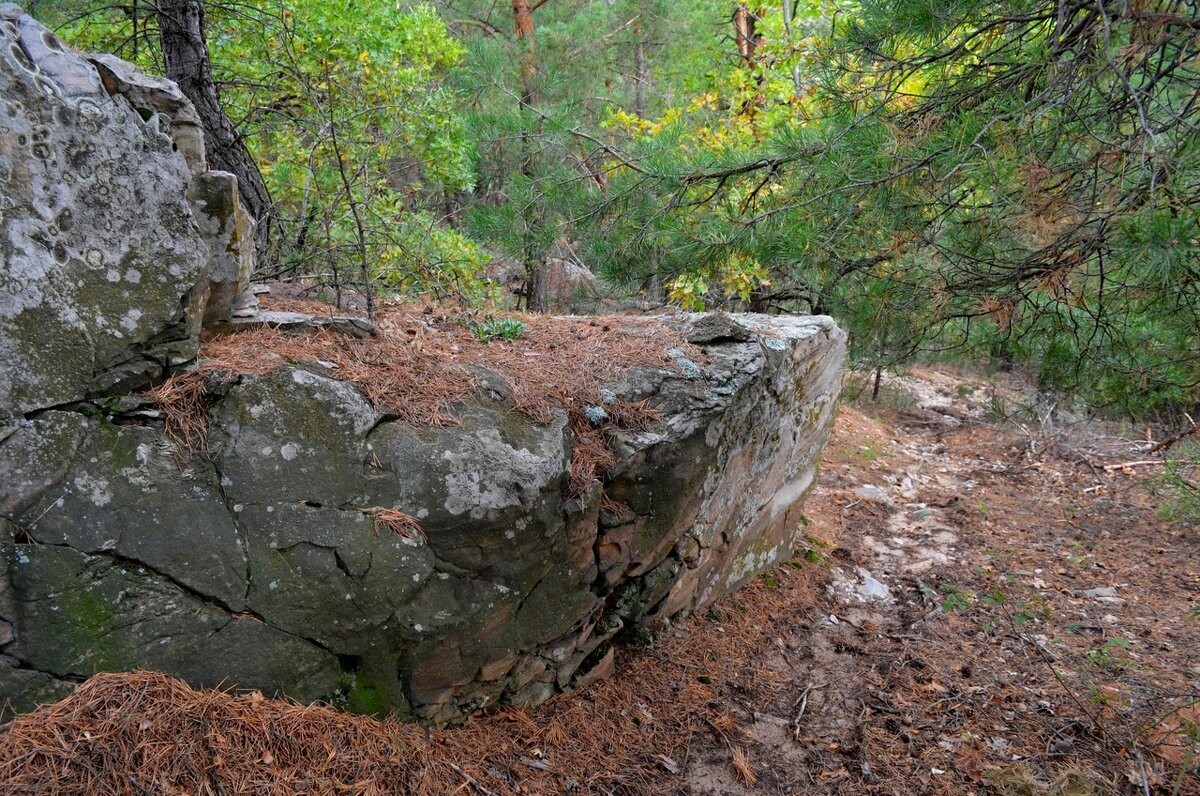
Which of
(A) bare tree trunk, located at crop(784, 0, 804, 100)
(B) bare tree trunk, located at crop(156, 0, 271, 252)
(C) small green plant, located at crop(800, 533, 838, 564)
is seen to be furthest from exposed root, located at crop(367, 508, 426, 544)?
(A) bare tree trunk, located at crop(784, 0, 804, 100)

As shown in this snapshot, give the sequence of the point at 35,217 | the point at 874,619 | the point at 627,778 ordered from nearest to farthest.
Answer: the point at 35,217, the point at 627,778, the point at 874,619

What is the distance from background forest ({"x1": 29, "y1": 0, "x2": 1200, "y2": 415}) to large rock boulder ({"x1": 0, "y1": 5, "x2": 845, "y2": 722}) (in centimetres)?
140

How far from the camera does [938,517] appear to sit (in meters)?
7.27

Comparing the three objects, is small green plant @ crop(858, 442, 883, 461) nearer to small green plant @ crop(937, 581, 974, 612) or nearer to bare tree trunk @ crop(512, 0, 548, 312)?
small green plant @ crop(937, 581, 974, 612)

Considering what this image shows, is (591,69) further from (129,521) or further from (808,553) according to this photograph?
(129,521)

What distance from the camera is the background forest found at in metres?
3.10

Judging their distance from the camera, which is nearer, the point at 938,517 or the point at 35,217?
the point at 35,217

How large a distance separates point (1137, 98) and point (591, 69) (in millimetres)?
10304

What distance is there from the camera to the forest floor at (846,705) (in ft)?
8.38

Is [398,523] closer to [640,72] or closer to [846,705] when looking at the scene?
[846,705]

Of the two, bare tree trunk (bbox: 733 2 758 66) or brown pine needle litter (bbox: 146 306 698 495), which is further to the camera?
bare tree trunk (bbox: 733 2 758 66)

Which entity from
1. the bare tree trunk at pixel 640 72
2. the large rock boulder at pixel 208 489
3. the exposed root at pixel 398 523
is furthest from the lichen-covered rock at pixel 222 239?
the bare tree trunk at pixel 640 72

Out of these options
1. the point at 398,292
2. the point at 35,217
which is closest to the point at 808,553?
the point at 398,292

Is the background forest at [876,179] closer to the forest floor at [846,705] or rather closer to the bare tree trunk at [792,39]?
the forest floor at [846,705]
